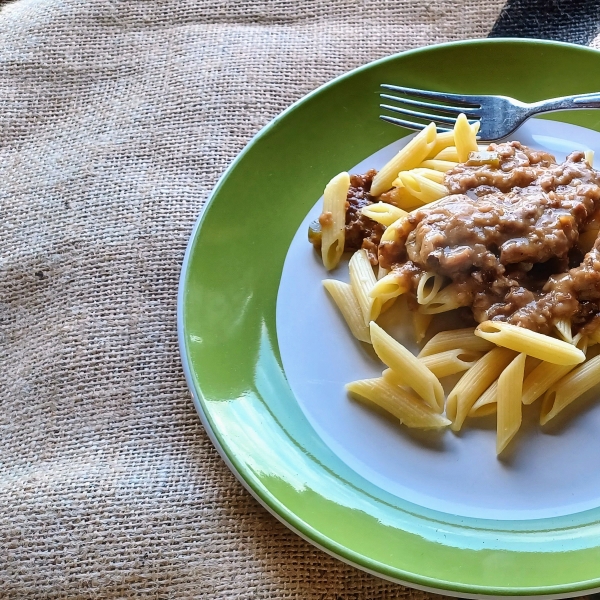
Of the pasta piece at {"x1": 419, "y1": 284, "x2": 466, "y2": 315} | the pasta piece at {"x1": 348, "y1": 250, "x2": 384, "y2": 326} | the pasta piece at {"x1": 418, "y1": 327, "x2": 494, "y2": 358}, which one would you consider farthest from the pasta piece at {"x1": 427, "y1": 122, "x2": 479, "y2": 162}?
the pasta piece at {"x1": 418, "y1": 327, "x2": 494, "y2": 358}

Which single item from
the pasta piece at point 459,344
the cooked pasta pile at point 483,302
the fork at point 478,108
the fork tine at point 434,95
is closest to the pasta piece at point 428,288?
the cooked pasta pile at point 483,302

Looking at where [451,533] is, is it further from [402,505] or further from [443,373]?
[443,373]

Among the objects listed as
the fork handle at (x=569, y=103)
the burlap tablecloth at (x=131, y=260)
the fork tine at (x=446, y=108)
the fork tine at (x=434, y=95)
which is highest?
the fork handle at (x=569, y=103)

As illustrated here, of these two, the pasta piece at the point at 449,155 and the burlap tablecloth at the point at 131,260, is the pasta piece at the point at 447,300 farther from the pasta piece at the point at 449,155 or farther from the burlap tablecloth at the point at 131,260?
the burlap tablecloth at the point at 131,260

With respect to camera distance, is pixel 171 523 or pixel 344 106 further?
pixel 344 106

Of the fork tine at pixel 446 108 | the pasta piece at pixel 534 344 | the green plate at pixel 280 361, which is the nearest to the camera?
the green plate at pixel 280 361

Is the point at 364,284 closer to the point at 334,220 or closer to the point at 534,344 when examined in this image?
the point at 334,220

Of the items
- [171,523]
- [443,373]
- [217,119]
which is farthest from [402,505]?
[217,119]

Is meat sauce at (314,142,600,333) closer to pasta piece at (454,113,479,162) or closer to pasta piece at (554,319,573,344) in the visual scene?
pasta piece at (554,319,573,344)
